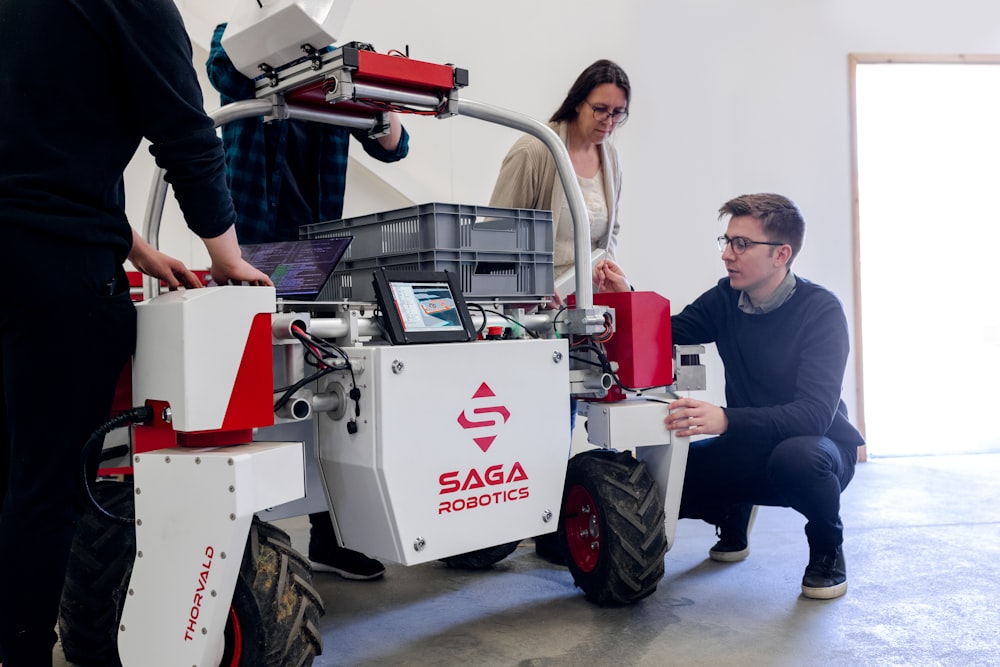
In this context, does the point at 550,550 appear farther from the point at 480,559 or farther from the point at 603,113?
the point at 603,113

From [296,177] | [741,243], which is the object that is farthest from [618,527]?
[296,177]

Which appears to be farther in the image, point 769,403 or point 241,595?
point 769,403

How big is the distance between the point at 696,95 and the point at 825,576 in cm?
269

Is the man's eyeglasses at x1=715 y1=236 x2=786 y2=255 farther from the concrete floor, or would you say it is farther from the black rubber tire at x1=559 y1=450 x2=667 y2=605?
the concrete floor

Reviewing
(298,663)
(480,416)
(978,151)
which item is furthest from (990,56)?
(298,663)

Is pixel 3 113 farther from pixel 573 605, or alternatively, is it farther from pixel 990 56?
pixel 990 56

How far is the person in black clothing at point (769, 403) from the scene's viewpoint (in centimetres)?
220

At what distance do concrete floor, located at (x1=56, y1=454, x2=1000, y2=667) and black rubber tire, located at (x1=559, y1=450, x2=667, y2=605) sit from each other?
0.25ft

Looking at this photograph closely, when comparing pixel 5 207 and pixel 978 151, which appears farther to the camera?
pixel 978 151

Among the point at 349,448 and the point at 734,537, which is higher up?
the point at 349,448

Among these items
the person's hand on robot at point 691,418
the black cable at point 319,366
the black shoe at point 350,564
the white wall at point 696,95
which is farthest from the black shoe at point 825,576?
the white wall at point 696,95

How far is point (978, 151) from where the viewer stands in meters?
4.50

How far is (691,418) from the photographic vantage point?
2105 millimetres

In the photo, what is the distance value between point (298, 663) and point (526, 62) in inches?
124
